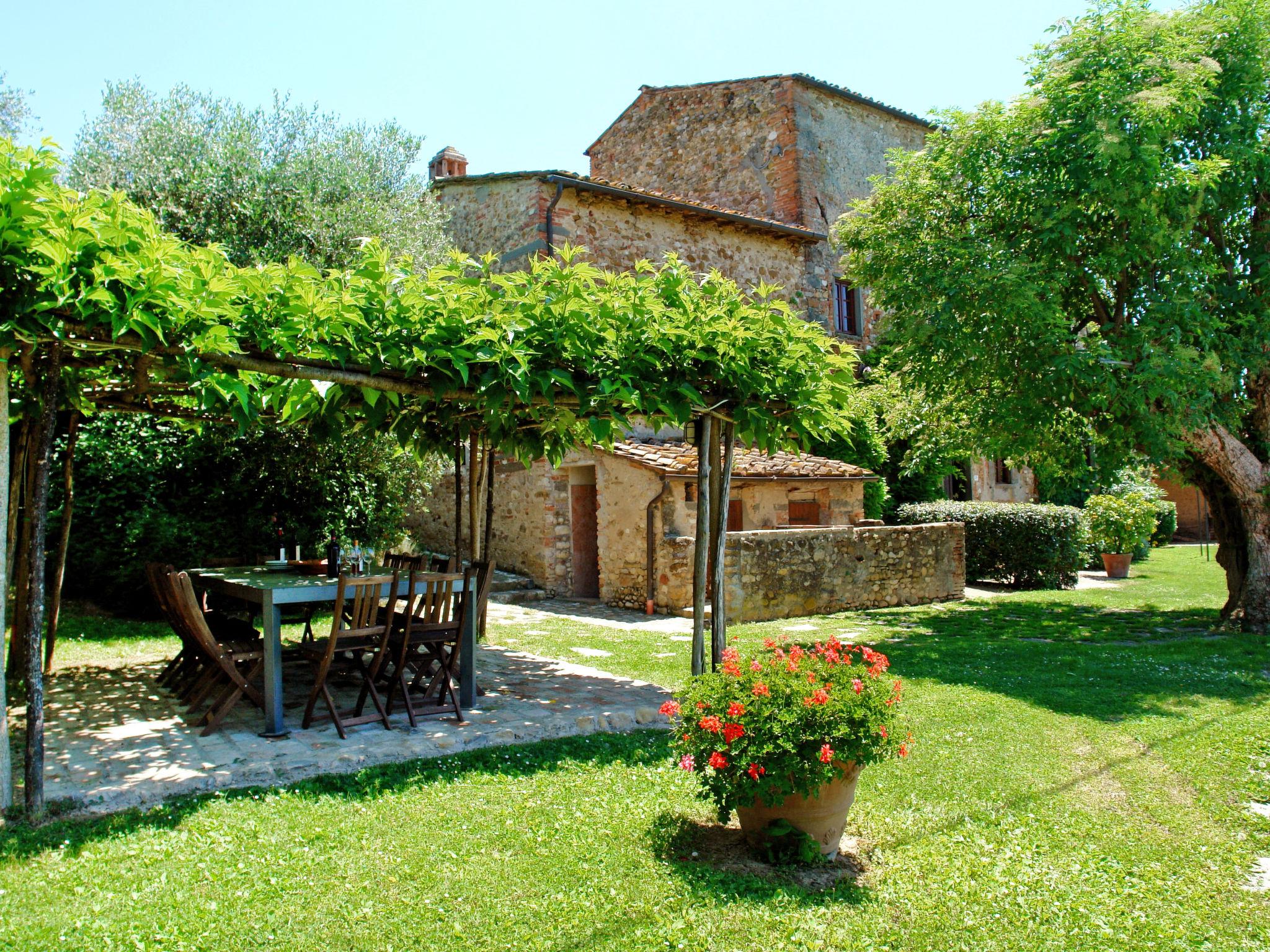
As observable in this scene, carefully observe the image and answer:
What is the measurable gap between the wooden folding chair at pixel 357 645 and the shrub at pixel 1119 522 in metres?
16.0

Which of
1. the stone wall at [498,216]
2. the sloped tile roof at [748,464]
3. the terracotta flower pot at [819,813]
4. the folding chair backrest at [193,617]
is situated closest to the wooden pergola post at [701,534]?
the terracotta flower pot at [819,813]

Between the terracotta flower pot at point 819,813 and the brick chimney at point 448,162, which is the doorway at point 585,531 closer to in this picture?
the brick chimney at point 448,162

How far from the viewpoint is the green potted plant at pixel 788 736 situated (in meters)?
3.21

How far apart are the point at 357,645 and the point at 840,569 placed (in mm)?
8108

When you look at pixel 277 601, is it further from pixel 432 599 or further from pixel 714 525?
pixel 714 525

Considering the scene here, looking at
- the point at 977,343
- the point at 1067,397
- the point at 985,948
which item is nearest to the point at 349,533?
the point at 977,343

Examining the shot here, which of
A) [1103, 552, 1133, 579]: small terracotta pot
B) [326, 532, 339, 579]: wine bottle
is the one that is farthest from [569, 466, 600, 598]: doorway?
[1103, 552, 1133, 579]: small terracotta pot

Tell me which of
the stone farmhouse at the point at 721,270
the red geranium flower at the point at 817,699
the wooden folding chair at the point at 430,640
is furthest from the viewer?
the stone farmhouse at the point at 721,270

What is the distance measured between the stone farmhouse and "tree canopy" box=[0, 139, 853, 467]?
Answer: 3.60m

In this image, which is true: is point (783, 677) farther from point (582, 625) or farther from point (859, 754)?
point (582, 625)

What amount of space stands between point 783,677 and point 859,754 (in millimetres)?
403

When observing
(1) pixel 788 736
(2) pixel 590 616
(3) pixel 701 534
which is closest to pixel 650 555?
(2) pixel 590 616

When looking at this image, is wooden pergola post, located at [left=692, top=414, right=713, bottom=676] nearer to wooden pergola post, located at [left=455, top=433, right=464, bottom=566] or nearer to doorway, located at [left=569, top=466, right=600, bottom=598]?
wooden pergola post, located at [left=455, top=433, right=464, bottom=566]

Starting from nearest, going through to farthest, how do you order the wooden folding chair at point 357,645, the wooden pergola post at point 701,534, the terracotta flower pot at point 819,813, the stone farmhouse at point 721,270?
the terracotta flower pot at point 819,813 → the wooden folding chair at point 357,645 → the wooden pergola post at point 701,534 → the stone farmhouse at point 721,270
